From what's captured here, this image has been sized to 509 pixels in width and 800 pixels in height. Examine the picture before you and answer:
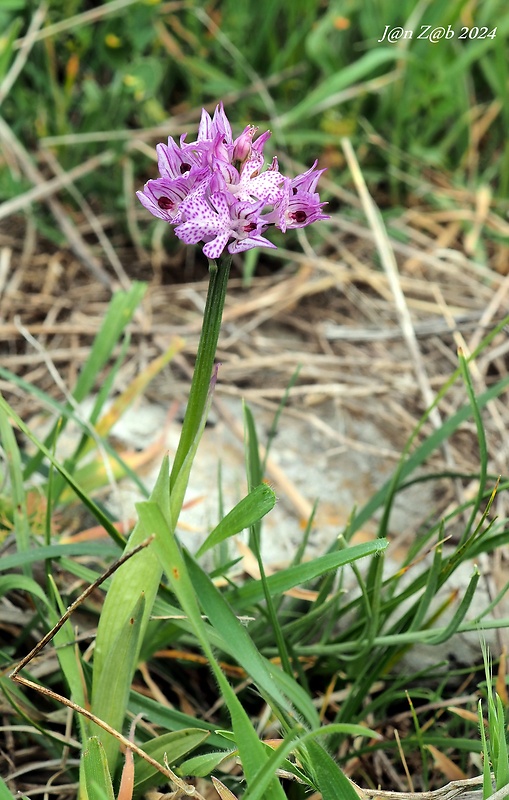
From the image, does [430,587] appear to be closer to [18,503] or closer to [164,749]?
[164,749]

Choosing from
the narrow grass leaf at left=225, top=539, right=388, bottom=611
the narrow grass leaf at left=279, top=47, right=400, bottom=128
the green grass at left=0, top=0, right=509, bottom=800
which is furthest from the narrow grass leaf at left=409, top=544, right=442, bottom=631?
the narrow grass leaf at left=279, top=47, right=400, bottom=128

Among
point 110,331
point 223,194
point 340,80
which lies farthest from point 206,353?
point 340,80

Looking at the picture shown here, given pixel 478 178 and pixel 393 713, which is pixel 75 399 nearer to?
pixel 393 713

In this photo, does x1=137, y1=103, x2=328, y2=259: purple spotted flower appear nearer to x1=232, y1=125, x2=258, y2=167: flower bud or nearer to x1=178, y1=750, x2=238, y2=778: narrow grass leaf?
x1=232, y1=125, x2=258, y2=167: flower bud

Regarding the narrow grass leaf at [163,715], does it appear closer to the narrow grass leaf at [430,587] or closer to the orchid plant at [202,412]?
the orchid plant at [202,412]

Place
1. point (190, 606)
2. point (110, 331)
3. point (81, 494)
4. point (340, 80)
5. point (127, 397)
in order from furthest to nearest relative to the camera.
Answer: point (340, 80)
point (127, 397)
point (110, 331)
point (81, 494)
point (190, 606)

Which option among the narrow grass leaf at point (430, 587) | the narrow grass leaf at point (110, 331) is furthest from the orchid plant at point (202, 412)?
the narrow grass leaf at point (110, 331)
